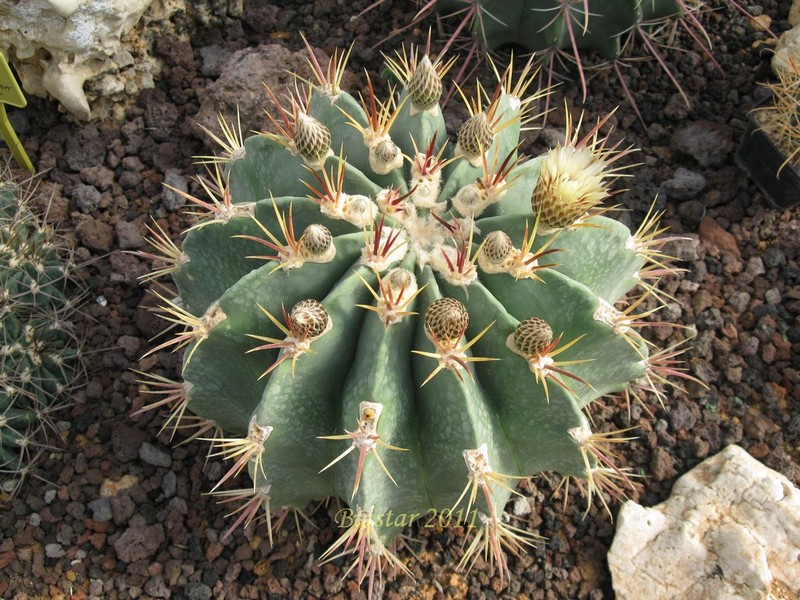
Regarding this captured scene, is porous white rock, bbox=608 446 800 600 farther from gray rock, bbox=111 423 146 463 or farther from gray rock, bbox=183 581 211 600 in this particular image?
gray rock, bbox=111 423 146 463

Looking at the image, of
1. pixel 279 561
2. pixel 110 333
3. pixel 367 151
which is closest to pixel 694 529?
pixel 279 561

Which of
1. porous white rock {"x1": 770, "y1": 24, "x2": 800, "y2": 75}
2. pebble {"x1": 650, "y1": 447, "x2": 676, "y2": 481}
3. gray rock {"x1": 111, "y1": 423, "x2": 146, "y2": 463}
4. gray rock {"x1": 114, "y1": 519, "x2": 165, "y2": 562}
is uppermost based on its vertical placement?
porous white rock {"x1": 770, "y1": 24, "x2": 800, "y2": 75}

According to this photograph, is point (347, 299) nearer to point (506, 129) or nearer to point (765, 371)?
point (506, 129)

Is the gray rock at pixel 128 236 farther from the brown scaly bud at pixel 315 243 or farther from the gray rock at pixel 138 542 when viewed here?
the brown scaly bud at pixel 315 243

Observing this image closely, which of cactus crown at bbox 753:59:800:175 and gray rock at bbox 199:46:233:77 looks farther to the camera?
gray rock at bbox 199:46:233:77

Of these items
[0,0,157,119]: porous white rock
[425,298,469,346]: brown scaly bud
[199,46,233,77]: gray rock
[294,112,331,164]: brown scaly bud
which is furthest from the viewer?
[199,46,233,77]: gray rock

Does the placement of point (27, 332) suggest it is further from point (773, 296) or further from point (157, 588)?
point (773, 296)

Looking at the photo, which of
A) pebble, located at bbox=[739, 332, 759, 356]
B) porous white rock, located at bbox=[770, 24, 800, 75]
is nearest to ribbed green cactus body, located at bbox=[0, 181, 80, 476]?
pebble, located at bbox=[739, 332, 759, 356]

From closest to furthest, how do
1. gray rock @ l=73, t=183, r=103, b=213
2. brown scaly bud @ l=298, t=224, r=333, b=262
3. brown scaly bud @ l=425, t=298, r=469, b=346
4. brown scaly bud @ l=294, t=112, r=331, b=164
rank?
brown scaly bud @ l=425, t=298, r=469, b=346 → brown scaly bud @ l=298, t=224, r=333, b=262 → brown scaly bud @ l=294, t=112, r=331, b=164 → gray rock @ l=73, t=183, r=103, b=213
